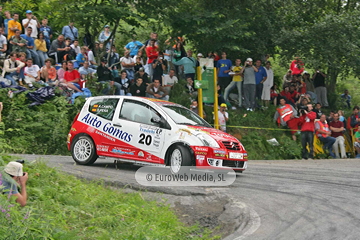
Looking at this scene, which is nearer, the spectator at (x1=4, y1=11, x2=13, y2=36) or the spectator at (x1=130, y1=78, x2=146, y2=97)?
the spectator at (x1=130, y1=78, x2=146, y2=97)

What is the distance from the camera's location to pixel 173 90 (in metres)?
23.6

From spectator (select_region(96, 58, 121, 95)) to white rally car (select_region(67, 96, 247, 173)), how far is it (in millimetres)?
6507

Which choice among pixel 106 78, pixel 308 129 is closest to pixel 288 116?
pixel 308 129

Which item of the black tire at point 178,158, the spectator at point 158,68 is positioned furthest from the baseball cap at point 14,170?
the spectator at point 158,68

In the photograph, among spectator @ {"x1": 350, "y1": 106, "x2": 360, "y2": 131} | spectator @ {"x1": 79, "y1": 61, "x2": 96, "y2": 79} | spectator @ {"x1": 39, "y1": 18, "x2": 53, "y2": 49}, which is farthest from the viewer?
spectator @ {"x1": 350, "y1": 106, "x2": 360, "y2": 131}

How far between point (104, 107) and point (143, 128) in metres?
1.46

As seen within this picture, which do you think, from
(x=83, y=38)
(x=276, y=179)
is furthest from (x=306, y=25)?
(x=276, y=179)

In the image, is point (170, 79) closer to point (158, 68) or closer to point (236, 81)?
point (158, 68)

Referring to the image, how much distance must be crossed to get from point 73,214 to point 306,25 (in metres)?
19.1

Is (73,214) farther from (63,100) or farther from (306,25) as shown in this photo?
(306,25)

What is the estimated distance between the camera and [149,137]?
44.4 feet

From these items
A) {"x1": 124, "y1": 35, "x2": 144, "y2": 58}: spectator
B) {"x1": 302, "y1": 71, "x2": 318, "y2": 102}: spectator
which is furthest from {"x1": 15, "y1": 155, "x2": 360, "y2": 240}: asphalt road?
{"x1": 302, "y1": 71, "x2": 318, "y2": 102}: spectator

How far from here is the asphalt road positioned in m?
8.25

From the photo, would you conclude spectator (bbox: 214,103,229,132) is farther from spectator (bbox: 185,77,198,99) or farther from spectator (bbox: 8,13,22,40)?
spectator (bbox: 8,13,22,40)
